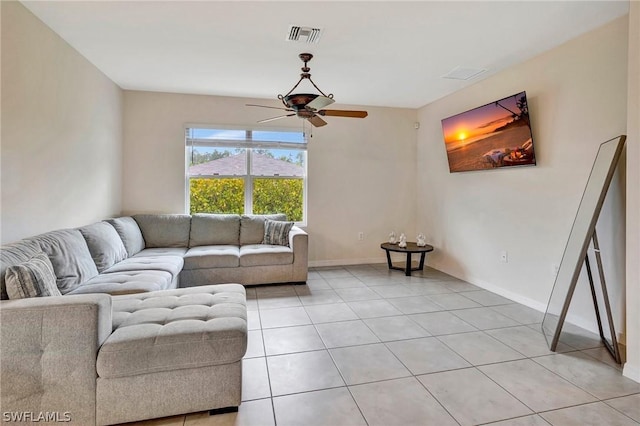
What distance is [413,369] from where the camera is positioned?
222 centimetres

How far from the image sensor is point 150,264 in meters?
3.22

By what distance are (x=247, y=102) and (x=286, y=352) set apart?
3.67 metres

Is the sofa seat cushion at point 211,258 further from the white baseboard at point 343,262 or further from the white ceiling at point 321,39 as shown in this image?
the white ceiling at point 321,39

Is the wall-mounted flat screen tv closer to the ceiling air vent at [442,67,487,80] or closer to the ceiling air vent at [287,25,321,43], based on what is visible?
the ceiling air vent at [442,67,487,80]

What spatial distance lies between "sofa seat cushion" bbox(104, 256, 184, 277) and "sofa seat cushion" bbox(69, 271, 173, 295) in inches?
4.6

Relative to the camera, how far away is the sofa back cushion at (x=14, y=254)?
1.79 metres

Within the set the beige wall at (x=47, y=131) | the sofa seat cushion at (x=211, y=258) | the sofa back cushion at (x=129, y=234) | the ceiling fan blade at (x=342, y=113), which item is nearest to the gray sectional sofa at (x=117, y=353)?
the beige wall at (x=47, y=131)

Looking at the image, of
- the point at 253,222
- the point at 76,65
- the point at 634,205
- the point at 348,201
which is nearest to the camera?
the point at 634,205

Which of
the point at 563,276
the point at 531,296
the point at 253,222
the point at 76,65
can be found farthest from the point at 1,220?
the point at 531,296

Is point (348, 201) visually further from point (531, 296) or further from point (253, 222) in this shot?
point (531, 296)

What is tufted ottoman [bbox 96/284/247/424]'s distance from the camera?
1611mm

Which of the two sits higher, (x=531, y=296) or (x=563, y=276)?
(x=563, y=276)

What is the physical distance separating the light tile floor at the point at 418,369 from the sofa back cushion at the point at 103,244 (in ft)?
4.72

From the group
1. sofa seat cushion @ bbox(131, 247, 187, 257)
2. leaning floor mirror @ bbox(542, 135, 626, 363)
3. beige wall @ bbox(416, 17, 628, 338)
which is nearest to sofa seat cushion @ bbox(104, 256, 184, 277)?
sofa seat cushion @ bbox(131, 247, 187, 257)
